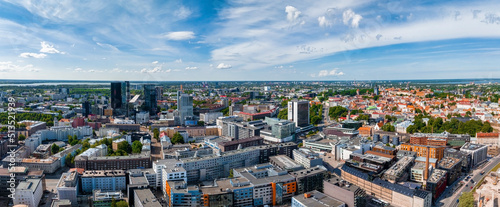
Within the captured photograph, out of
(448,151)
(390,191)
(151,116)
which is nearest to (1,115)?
(151,116)

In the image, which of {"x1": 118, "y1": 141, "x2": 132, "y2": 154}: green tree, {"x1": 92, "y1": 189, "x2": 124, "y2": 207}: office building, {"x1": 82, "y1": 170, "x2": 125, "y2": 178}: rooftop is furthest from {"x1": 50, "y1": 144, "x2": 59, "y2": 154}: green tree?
{"x1": 92, "y1": 189, "x2": 124, "y2": 207}: office building

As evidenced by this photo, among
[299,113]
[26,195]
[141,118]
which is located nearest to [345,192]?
[26,195]

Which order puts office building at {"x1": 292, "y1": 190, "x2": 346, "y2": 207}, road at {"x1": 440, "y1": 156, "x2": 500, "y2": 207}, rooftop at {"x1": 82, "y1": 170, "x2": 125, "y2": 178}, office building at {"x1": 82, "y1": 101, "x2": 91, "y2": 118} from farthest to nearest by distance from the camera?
office building at {"x1": 82, "y1": 101, "x2": 91, "y2": 118} < rooftop at {"x1": 82, "y1": 170, "x2": 125, "y2": 178} < road at {"x1": 440, "y1": 156, "x2": 500, "y2": 207} < office building at {"x1": 292, "y1": 190, "x2": 346, "y2": 207}

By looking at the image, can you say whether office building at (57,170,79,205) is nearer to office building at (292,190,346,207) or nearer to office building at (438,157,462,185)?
office building at (292,190,346,207)

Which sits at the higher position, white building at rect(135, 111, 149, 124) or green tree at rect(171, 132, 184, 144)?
white building at rect(135, 111, 149, 124)

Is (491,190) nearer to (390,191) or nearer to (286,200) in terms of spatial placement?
(390,191)

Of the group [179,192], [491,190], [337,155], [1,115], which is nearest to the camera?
[179,192]

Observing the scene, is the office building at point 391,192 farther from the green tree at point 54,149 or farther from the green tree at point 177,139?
the green tree at point 54,149
